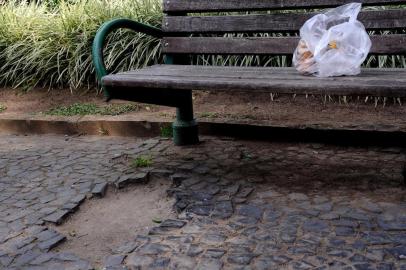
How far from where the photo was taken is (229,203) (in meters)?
2.58

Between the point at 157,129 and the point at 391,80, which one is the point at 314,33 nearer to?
the point at 391,80

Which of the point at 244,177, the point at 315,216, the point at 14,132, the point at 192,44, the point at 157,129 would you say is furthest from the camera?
the point at 14,132

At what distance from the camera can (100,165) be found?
10.8ft

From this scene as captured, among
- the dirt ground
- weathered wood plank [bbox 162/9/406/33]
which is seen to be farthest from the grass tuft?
weathered wood plank [bbox 162/9/406/33]

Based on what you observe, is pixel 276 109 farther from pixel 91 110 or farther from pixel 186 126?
pixel 91 110

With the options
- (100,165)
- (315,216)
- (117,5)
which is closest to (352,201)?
(315,216)

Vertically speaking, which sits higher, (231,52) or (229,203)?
(231,52)

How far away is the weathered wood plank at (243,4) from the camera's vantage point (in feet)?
9.69

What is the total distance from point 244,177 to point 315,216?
608mm

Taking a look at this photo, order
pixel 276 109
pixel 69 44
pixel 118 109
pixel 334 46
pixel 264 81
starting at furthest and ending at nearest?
pixel 69 44 < pixel 118 109 < pixel 276 109 < pixel 334 46 < pixel 264 81

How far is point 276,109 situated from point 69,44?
2244 mm

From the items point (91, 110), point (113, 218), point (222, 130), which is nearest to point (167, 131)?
point (222, 130)

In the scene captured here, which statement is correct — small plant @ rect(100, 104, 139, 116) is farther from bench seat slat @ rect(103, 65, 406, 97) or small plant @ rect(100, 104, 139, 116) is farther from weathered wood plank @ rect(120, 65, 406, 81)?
bench seat slat @ rect(103, 65, 406, 97)

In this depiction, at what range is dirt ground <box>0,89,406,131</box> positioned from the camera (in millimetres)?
3676
